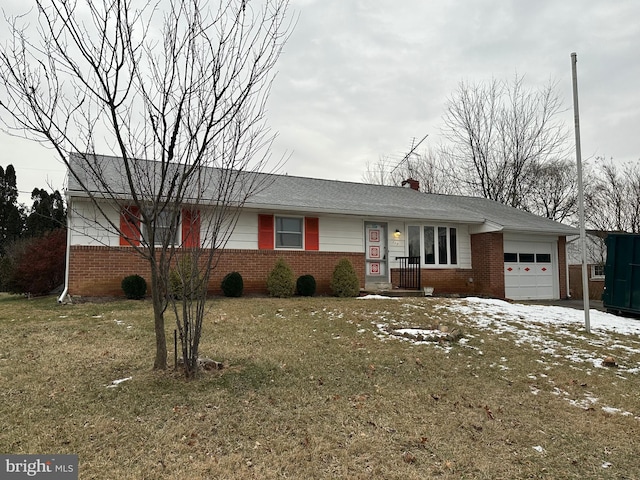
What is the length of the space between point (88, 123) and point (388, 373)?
4.39 m

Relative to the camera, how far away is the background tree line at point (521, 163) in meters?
24.2

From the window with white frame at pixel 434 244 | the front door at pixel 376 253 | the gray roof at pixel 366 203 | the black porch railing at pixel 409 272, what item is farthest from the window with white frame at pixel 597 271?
the front door at pixel 376 253

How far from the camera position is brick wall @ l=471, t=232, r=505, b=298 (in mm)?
13977

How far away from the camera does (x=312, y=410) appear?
12.2 ft

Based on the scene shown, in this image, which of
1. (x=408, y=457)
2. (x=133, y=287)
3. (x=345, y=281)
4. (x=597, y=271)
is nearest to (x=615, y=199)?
(x=597, y=271)

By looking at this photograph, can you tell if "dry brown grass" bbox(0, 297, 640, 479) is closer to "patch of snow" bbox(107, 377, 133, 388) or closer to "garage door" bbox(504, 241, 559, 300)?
"patch of snow" bbox(107, 377, 133, 388)

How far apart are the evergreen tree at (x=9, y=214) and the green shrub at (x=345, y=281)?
2208 centimetres

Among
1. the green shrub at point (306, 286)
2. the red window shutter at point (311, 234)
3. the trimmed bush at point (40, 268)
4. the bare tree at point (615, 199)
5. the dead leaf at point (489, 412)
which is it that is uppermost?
the bare tree at point (615, 199)

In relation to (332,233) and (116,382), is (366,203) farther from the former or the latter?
(116,382)

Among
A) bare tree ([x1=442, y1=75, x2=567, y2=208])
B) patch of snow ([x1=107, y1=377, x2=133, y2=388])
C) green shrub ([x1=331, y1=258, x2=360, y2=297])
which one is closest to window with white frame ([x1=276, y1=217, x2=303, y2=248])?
green shrub ([x1=331, y1=258, x2=360, y2=297])

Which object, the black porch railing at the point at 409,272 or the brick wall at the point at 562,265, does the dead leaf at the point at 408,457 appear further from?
the brick wall at the point at 562,265

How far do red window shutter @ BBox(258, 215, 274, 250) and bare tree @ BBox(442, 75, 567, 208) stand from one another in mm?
19162

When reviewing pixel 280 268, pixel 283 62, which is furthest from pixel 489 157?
pixel 283 62

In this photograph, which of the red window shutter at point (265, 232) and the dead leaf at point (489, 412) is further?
the red window shutter at point (265, 232)
